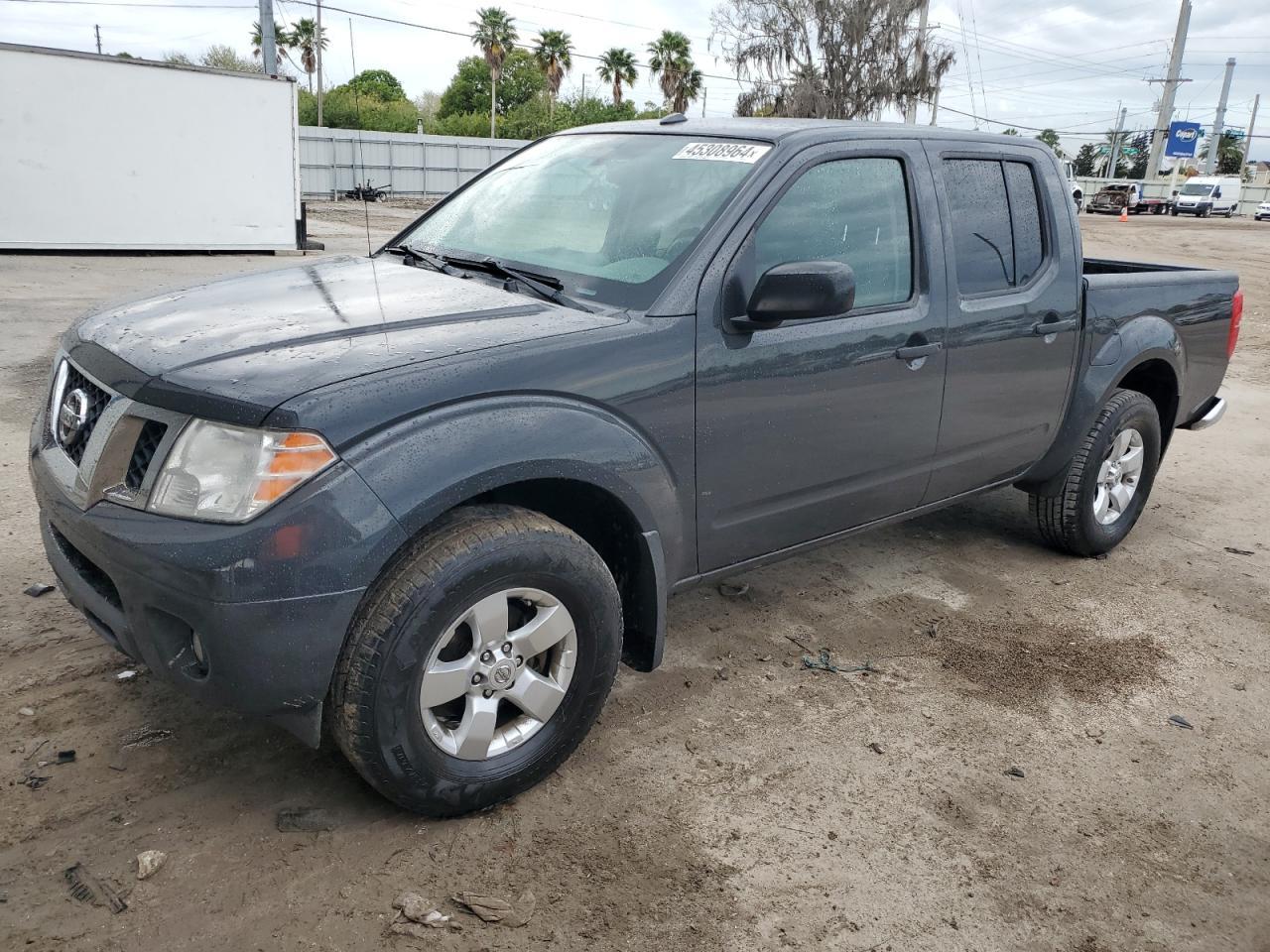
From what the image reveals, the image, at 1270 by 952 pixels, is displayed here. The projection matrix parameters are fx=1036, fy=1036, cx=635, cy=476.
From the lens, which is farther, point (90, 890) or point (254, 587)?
point (90, 890)

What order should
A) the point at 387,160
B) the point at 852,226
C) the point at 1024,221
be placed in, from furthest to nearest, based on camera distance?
the point at 387,160, the point at 1024,221, the point at 852,226

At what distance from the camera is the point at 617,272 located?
311 cm

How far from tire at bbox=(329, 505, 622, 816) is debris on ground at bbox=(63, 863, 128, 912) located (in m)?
0.58

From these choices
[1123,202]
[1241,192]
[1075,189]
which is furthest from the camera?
[1241,192]

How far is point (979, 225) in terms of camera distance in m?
3.93

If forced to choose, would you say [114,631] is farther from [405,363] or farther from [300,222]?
[300,222]

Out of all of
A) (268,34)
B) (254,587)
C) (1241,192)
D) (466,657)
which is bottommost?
(466,657)

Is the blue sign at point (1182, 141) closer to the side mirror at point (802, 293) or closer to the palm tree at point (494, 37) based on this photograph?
the palm tree at point (494, 37)

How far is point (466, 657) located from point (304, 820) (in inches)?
24.8

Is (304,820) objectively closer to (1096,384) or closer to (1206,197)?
(1096,384)

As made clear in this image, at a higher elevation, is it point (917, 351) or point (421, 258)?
point (421, 258)

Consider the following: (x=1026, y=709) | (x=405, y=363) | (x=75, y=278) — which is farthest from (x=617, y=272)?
(x=75, y=278)

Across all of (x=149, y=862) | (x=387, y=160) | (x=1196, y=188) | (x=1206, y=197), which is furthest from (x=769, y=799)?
(x=1196, y=188)

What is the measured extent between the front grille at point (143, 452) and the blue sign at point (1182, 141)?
86592 mm
